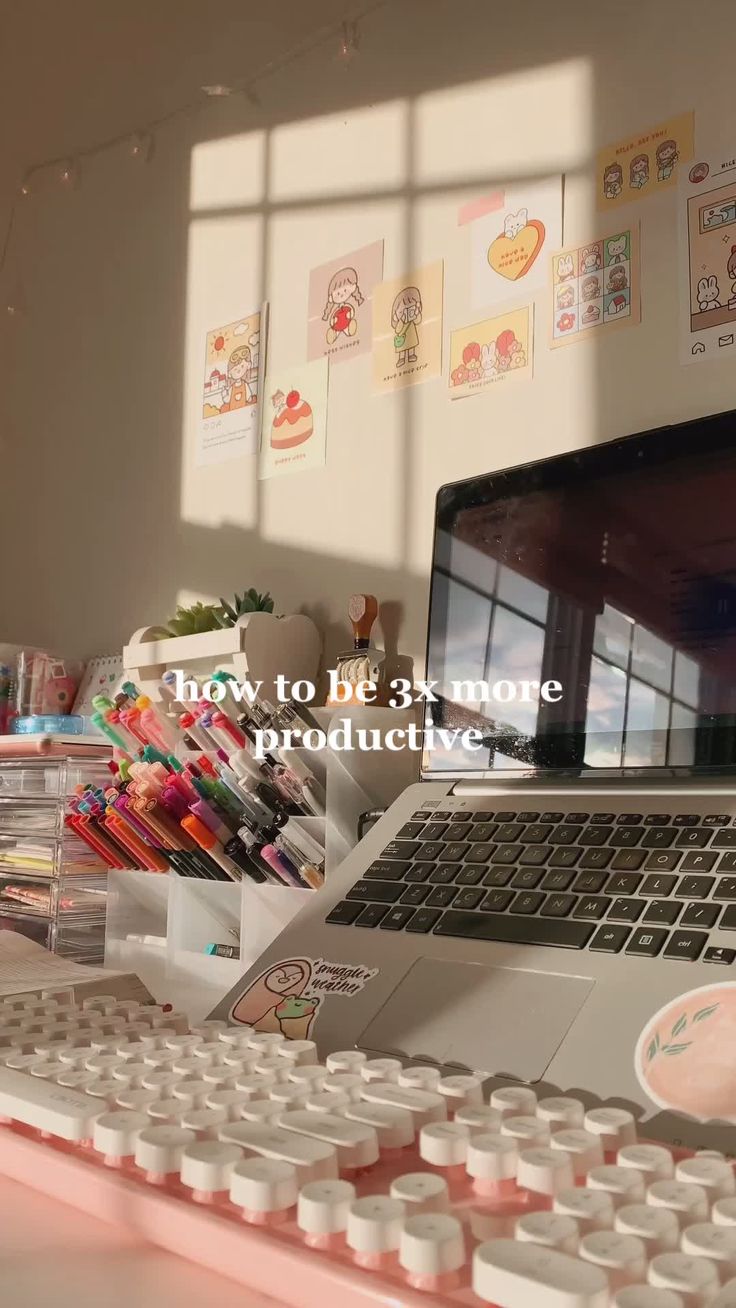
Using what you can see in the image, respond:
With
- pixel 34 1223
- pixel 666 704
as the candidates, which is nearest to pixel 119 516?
pixel 666 704

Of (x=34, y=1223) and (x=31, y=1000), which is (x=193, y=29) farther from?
(x=34, y=1223)

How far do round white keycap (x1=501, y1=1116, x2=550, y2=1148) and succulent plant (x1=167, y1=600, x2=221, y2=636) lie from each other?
1.02 meters

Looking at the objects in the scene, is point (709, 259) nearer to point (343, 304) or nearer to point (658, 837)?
point (343, 304)

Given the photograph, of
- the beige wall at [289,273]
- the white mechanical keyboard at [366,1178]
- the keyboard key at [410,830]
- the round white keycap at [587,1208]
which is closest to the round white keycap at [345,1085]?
the white mechanical keyboard at [366,1178]

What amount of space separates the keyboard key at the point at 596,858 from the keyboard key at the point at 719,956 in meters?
0.11

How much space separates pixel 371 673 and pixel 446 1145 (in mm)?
845

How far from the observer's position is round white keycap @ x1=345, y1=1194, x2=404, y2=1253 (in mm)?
248

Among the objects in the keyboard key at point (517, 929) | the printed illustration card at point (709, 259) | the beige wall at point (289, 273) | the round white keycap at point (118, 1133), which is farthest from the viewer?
the beige wall at point (289, 273)

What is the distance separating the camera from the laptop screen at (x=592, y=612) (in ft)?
2.29

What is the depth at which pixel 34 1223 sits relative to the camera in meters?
0.32

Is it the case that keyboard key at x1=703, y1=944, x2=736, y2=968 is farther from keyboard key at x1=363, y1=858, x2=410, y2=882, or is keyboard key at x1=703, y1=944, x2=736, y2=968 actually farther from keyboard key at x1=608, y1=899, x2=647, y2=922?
keyboard key at x1=363, y1=858, x2=410, y2=882

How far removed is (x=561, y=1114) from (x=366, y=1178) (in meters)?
0.07

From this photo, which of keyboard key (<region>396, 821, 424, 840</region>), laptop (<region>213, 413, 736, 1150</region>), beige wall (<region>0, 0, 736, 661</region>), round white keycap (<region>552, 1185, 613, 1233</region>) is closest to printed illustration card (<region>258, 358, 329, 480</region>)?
beige wall (<region>0, 0, 736, 661</region>)

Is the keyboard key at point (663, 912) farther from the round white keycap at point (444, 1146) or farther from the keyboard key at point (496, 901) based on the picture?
the round white keycap at point (444, 1146)
